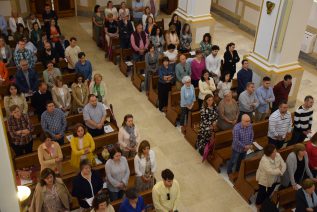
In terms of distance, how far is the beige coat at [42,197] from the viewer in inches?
226

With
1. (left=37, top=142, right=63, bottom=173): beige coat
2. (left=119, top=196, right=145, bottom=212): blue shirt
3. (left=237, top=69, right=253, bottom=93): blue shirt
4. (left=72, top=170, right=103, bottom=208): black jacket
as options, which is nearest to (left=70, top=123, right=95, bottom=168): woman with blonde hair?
(left=37, top=142, right=63, bottom=173): beige coat

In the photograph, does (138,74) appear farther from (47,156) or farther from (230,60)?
(47,156)

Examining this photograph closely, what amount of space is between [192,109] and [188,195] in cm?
239

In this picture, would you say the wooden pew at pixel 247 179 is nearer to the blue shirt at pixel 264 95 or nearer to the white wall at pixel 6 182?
the blue shirt at pixel 264 95

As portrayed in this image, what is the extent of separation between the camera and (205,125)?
314 inches

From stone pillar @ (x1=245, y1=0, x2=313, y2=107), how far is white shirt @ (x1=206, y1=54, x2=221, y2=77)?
88cm

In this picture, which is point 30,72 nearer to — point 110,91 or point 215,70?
point 110,91

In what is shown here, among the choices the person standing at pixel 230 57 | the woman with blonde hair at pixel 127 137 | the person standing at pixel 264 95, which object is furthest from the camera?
the person standing at pixel 230 57

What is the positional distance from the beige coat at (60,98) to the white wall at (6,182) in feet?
17.1

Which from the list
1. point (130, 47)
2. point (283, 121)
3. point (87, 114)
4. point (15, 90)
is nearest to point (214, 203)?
point (283, 121)

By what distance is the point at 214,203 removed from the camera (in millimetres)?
7414

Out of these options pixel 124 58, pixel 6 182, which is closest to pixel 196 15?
pixel 124 58

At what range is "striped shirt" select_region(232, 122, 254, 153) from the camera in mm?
7207

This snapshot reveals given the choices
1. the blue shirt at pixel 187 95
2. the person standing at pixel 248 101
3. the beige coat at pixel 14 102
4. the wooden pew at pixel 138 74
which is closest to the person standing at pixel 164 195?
the blue shirt at pixel 187 95
